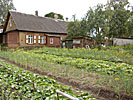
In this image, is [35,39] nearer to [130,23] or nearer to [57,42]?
[57,42]

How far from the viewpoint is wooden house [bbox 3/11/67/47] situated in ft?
76.3

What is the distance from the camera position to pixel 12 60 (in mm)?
10625

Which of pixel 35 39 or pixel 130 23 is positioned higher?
pixel 130 23

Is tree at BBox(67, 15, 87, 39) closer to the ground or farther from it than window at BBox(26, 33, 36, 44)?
farther from it

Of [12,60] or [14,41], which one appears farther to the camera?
[14,41]

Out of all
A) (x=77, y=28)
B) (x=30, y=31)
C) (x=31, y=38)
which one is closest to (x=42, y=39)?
(x=31, y=38)

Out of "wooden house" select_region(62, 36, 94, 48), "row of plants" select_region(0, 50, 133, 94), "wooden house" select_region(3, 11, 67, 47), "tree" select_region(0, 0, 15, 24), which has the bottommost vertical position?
"row of plants" select_region(0, 50, 133, 94)

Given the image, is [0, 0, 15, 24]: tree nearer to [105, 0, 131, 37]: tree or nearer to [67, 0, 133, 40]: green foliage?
[67, 0, 133, 40]: green foliage

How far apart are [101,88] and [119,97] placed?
712 millimetres

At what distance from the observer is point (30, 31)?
24156 millimetres

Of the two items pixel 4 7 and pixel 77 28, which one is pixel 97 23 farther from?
pixel 4 7

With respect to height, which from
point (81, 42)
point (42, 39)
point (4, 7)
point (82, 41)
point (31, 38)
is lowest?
point (81, 42)

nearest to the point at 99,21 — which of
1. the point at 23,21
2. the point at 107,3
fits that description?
the point at 107,3

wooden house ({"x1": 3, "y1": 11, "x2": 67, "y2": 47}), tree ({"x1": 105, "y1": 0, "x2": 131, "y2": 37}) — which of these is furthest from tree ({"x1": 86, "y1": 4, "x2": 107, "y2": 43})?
wooden house ({"x1": 3, "y1": 11, "x2": 67, "y2": 47})
